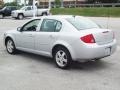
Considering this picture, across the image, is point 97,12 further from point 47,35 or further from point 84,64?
point 47,35

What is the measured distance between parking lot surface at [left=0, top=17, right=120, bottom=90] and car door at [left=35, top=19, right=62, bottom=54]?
520 millimetres

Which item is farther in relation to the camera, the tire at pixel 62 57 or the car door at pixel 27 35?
the car door at pixel 27 35

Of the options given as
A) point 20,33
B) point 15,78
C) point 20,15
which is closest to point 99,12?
point 20,15

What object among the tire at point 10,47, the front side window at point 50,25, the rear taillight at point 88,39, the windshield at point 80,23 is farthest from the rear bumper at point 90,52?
the tire at point 10,47

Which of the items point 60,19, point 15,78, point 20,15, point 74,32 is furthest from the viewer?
point 20,15

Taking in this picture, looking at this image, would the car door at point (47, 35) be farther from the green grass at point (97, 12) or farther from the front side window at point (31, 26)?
the green grass at point (97, 12)

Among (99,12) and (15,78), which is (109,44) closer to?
(15,78)

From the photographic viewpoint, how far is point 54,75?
7582mm

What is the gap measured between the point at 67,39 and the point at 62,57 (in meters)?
0.54

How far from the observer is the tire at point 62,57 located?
7979mm

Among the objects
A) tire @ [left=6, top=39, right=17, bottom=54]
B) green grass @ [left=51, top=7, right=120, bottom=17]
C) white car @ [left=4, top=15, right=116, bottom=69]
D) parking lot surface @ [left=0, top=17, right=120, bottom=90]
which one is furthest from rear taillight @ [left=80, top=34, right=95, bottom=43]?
green grass @ [left=51, top=7, right=120, bottom=17]

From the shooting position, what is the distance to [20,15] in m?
39.6

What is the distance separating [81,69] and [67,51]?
2.17ft

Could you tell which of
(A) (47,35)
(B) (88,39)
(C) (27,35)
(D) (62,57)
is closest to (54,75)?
(D) (62,57)
